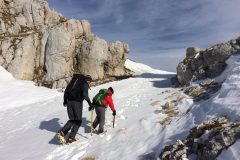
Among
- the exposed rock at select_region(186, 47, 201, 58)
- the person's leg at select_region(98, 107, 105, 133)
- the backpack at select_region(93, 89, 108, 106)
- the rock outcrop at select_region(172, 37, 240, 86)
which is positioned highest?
the exposed rock at select_region(186, 47, 201, 58)

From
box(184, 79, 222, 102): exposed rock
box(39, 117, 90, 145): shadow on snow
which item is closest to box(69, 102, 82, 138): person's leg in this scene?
box(39, 117, 90, 145): shadow on snow

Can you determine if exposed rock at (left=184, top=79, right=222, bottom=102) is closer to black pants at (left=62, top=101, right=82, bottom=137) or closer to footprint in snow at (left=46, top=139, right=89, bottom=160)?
black pants at (left=62, top=101, right=82, bottom=137)

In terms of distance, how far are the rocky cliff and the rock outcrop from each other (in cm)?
1752

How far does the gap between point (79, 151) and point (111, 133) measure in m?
2.14

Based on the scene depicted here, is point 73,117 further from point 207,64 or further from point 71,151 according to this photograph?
point 207,64

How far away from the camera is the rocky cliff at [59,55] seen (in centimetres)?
4159

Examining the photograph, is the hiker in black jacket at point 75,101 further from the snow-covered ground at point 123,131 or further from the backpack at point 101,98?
the backpack at point 101,98

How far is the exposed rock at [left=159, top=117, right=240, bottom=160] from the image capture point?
7699 millimetres

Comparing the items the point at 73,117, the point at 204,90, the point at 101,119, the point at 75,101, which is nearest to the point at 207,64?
the point at 204,90

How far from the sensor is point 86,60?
42.3 metres

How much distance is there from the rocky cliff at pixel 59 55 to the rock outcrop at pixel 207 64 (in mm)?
17518

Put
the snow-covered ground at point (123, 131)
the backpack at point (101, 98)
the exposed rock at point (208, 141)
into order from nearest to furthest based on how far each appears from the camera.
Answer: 1. the exposed rock at point (208, 141)
2. the snow-covered ground at point (123, 131)
3. the backpack at point (101, 98)

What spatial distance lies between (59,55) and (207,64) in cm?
2538

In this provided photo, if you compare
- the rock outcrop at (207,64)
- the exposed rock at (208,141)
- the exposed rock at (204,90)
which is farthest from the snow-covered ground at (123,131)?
the rock outcrop at (207,64)
